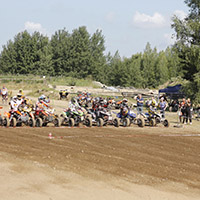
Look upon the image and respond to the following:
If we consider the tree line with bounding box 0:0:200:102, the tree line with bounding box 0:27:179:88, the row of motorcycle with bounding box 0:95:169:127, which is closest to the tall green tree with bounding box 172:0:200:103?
the row of motorcycle with bounding box 0:95:169:127

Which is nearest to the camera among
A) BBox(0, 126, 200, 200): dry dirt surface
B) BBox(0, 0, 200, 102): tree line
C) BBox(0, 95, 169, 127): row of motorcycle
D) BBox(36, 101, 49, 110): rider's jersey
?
BBox(0, 126, 200, 200): dry dirt surface

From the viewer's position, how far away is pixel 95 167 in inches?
387

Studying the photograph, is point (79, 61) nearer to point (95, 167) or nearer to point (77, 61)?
point (77, 61)

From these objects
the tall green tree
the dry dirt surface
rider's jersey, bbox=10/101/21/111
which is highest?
the tall green tree

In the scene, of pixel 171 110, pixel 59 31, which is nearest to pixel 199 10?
pixel 171 110

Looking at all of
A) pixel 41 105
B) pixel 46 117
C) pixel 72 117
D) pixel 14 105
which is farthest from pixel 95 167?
pixel 72 117

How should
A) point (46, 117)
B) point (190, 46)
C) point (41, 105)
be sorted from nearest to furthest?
point (46, 117) → point (41, 105) → point (190, 46)

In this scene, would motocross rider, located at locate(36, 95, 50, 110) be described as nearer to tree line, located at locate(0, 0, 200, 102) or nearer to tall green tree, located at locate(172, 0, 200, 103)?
tall green tree, located at locate(172, 0, 200, 103)

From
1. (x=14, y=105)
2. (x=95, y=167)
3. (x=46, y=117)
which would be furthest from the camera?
(x=46, y=117)

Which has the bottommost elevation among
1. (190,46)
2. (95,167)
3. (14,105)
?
(95,167)

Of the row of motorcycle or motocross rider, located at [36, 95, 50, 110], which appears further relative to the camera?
motocross rider, located at [36, 95, 50, 110]

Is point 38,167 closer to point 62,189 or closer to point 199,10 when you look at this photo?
point 62,189

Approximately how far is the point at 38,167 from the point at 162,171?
3138 mm

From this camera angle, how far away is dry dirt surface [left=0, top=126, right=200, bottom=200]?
7.72 meters
